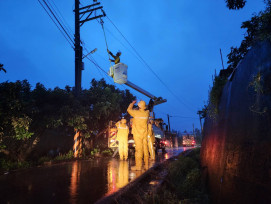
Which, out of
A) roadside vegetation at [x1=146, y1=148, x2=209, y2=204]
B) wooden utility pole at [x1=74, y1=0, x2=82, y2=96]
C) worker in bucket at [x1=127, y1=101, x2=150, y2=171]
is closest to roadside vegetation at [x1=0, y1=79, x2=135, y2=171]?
wooden utility pole at [x1=74, y1=0, x2=82, y2=96]

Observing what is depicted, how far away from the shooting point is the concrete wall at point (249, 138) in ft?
7.14

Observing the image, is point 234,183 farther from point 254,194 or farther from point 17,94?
point 17,94

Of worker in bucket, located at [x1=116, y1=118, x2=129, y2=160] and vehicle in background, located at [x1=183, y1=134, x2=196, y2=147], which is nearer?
worker in bucket, located at [x1=116, y1=118, x2=129, y2=160]

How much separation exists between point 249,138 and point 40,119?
10.2 meters

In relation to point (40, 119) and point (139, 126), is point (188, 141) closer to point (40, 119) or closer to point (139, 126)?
point (40, 119)

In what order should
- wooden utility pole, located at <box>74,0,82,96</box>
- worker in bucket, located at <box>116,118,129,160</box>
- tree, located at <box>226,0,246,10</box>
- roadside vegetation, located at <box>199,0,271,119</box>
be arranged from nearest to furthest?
roadside vegetation, located at <box>199,0,271,119</box>
tree, located at <box>226,0,246,10</box>
worker in bucket, located at <box>116,118,129,160</box>
wooden utility pole, located at <box>74,0,82,96</box>

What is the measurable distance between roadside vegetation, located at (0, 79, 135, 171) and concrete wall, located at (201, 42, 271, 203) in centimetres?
677

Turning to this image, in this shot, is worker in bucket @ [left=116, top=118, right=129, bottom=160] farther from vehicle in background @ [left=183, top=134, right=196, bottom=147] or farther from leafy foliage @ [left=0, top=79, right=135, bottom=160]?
vehicle in background @ [left=183, top=134, right=196, bottom=147]

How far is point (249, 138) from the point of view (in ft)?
8.16

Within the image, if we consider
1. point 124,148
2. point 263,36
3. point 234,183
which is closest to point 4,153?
point 124,148

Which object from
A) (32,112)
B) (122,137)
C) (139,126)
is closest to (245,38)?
(139,126)

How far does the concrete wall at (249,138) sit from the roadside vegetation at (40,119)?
22.2 ft

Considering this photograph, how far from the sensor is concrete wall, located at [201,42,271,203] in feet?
7.14

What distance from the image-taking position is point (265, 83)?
8.11 feet
